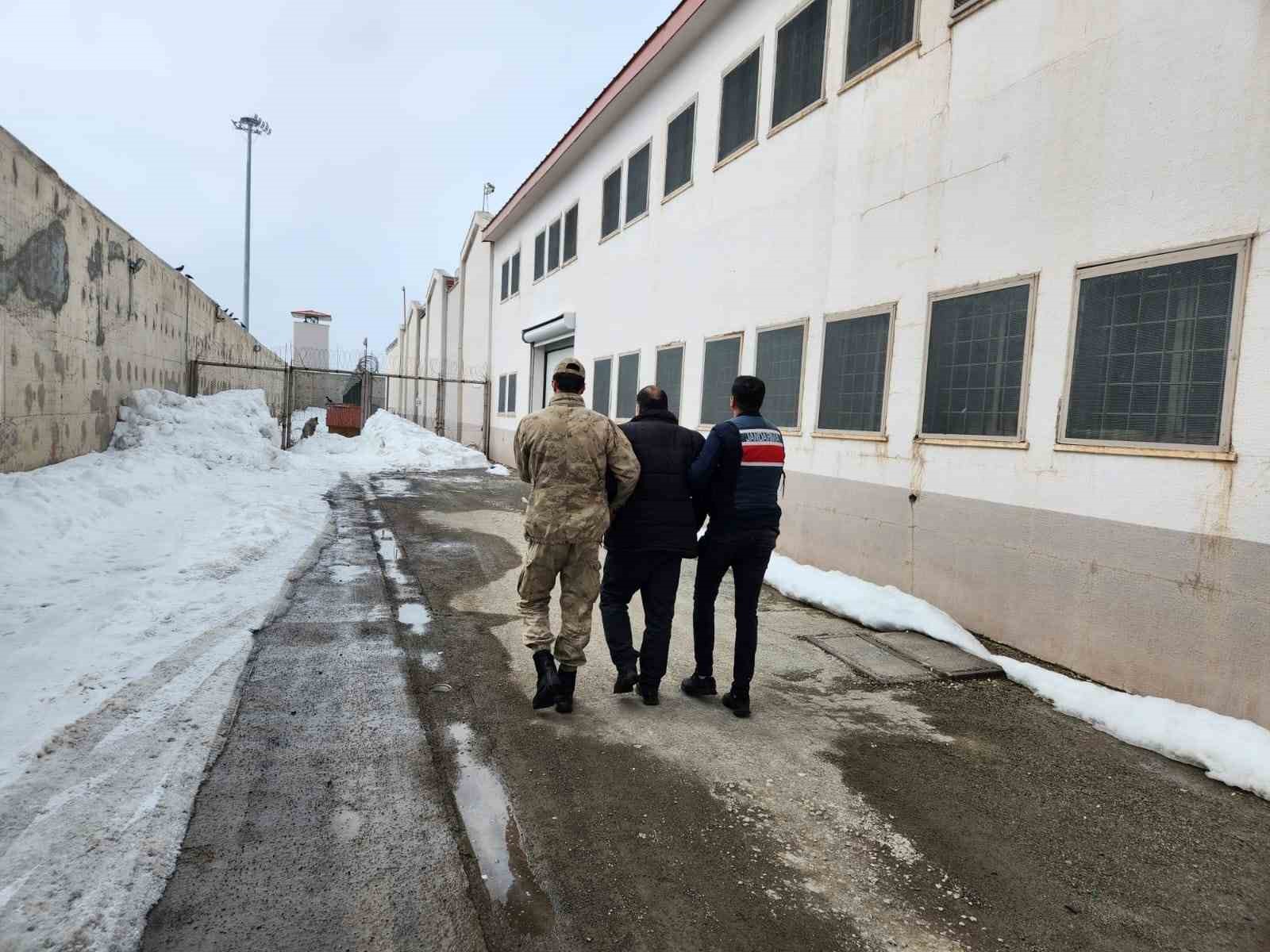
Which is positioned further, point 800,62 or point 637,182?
point 637,182

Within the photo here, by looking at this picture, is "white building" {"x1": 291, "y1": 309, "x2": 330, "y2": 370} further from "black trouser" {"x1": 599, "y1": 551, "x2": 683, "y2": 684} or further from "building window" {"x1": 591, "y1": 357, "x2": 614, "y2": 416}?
"black trouser" {"x1": 599, "y1": 551, "x2": 683, "y2": 684}

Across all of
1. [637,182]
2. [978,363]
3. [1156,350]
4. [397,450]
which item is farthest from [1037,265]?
[397,450]

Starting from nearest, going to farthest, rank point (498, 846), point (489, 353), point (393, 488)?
point (498, 846), point (393, 488), point (489, 353)

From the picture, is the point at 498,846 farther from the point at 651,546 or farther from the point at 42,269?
the point at 42,269

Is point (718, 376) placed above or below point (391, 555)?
above

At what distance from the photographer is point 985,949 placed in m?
2.43

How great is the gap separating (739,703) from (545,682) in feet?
3.76

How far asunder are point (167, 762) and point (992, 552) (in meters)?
5.59

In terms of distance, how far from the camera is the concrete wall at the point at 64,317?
7.15m

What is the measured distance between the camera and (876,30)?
7355mm

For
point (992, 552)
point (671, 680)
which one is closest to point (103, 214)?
point (671, 680)

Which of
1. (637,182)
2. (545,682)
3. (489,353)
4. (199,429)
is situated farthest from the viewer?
(489,353)

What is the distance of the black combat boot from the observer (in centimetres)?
427

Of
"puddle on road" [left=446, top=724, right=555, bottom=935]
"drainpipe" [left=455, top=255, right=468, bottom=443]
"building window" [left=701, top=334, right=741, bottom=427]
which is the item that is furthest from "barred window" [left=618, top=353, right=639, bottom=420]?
"drainpipe" [left=455, top=255, right=468, bottom=443]
